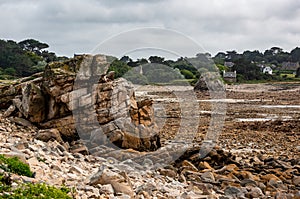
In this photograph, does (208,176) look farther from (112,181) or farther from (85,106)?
(85,106)

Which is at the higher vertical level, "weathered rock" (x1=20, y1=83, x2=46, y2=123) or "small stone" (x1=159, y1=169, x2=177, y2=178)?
"weathered rock" (x1=20, y1=83, x2=46, y2=123)

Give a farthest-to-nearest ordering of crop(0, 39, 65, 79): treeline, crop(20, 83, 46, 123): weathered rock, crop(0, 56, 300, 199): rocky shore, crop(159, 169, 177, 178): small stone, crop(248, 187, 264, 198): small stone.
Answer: crop(0, 39, 65, 79): treeline, crop(20, 83, 46, 123): weathered rock, crop(159, 169, 177, 178): small stone, crop(248, 187, 264, 198): small stone, crop(0, 56, 300, 199): rocky shore

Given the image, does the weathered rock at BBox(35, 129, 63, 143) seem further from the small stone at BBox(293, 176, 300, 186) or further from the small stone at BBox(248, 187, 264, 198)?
the small stone at BBox(293, 176, 300, 186)

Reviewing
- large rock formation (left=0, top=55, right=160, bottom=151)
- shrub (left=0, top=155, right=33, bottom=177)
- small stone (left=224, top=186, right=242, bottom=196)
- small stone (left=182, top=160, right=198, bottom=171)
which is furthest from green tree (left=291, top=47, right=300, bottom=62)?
shrub (left=0, top=155, right=33, bottom=177)

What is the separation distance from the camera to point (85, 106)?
50.9 feet

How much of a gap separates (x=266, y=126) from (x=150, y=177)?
15857 mm

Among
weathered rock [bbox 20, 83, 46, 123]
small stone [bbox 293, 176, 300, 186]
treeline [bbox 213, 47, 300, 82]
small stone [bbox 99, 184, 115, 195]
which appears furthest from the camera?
treeline [bbox 213, 47, 300, 82]

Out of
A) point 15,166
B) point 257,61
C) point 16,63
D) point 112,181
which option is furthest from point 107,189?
point 257,61

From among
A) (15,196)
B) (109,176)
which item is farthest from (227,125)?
(15,196)

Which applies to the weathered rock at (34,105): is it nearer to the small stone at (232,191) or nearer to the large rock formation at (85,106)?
the large rock formation at (85,106)

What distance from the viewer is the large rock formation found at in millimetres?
15133

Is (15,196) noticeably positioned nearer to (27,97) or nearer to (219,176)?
(219,176)

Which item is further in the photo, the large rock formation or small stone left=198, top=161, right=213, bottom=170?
the large rock formation

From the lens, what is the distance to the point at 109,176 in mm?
9000
